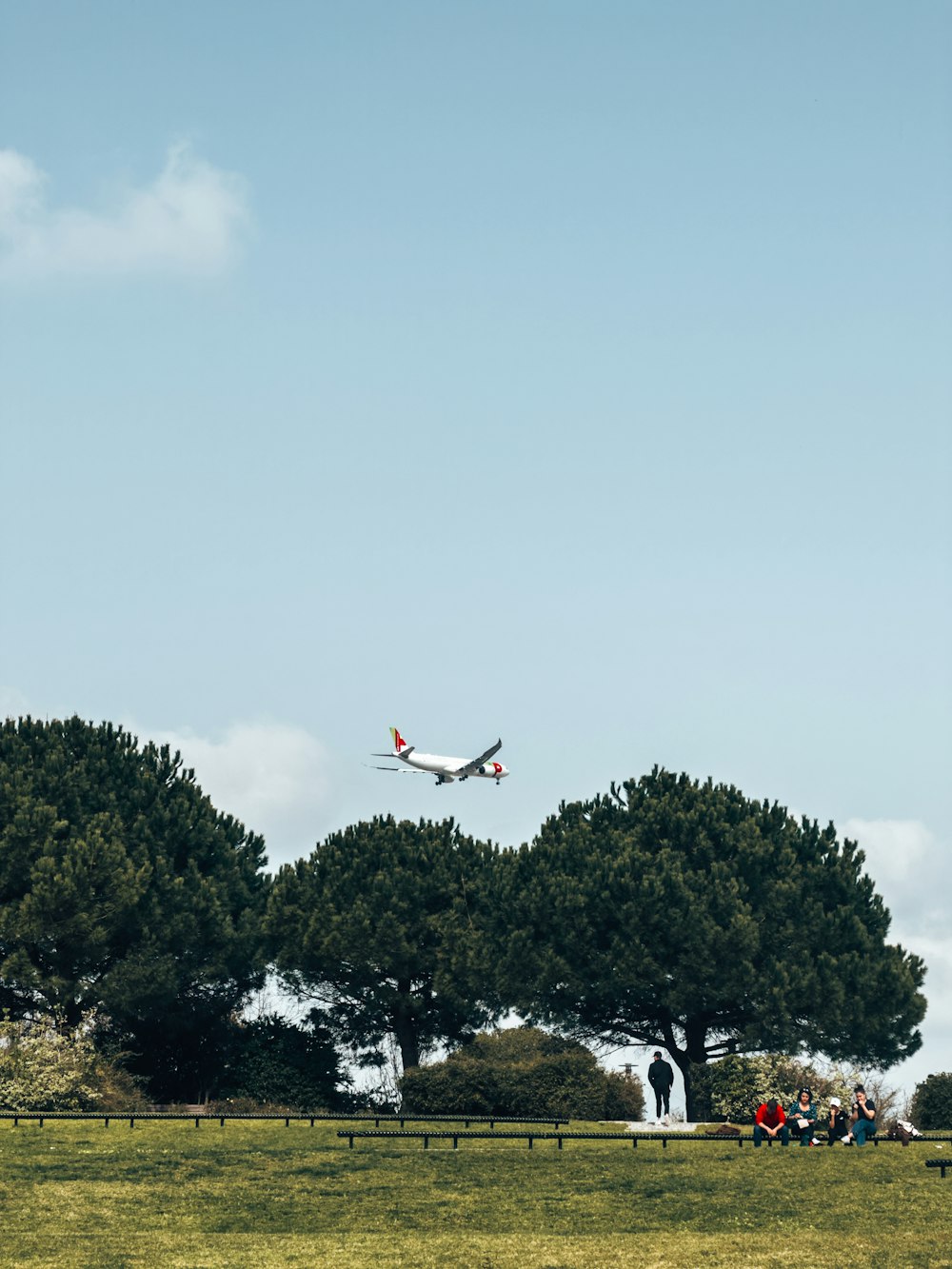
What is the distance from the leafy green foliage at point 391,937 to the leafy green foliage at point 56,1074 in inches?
335

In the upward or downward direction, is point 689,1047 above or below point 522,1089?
above

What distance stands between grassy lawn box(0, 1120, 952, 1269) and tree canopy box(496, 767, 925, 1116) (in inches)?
756

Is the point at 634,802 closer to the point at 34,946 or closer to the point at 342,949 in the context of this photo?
the point at 342,949

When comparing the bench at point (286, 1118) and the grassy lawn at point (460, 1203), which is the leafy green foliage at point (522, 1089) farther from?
the grassy lawn at point (460, 1203)

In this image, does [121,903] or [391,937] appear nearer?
[121,903]

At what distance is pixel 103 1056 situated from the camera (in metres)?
52.6

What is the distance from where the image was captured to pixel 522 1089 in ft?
141

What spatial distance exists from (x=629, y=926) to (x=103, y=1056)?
57.0 feet

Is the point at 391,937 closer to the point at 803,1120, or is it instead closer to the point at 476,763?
the point at 476,763

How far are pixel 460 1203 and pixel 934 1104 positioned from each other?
78.3 feet

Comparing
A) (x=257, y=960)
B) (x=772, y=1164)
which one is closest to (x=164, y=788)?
(x=257, y=960)

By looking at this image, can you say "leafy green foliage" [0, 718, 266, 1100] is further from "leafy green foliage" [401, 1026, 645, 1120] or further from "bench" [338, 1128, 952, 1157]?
"bench" [338, 1128, 952, 1157]

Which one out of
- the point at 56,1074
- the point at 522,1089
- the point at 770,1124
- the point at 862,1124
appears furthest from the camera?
the point at 56,1074

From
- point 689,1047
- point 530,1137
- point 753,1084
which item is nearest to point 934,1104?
point 753,1084
